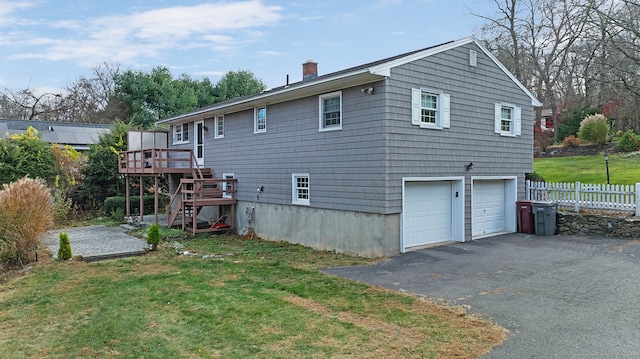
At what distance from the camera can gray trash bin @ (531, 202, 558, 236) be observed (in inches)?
503

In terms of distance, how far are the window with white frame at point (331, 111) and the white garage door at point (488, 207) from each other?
4.72 metres

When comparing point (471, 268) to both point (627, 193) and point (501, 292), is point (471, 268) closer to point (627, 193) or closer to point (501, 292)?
point (501, 292)

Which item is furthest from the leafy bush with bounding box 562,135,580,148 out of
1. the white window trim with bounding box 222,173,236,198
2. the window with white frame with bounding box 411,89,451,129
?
the white window trim with bounding box 222,173,236,198

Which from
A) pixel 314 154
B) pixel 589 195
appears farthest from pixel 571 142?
pixel 314 154

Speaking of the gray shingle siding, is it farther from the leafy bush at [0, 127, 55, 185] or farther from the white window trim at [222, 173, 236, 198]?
the leafy bush at [0, 127, 55, 185]

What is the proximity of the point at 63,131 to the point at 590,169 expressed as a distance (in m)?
32.7

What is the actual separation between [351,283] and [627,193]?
9210mm

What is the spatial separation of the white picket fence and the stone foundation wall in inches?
18.8

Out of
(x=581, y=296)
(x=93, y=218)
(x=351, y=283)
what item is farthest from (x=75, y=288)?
(x=93, y=218)

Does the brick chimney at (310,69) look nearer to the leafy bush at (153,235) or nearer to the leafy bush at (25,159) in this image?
the leafy bush at (153,235)

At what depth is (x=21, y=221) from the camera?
9.95 metres

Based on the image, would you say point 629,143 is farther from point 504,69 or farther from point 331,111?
point 331,111

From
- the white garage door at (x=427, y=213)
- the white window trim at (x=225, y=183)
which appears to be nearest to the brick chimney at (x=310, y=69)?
the white window trim at (x=225, y=183)

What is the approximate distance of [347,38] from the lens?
1930 cm
